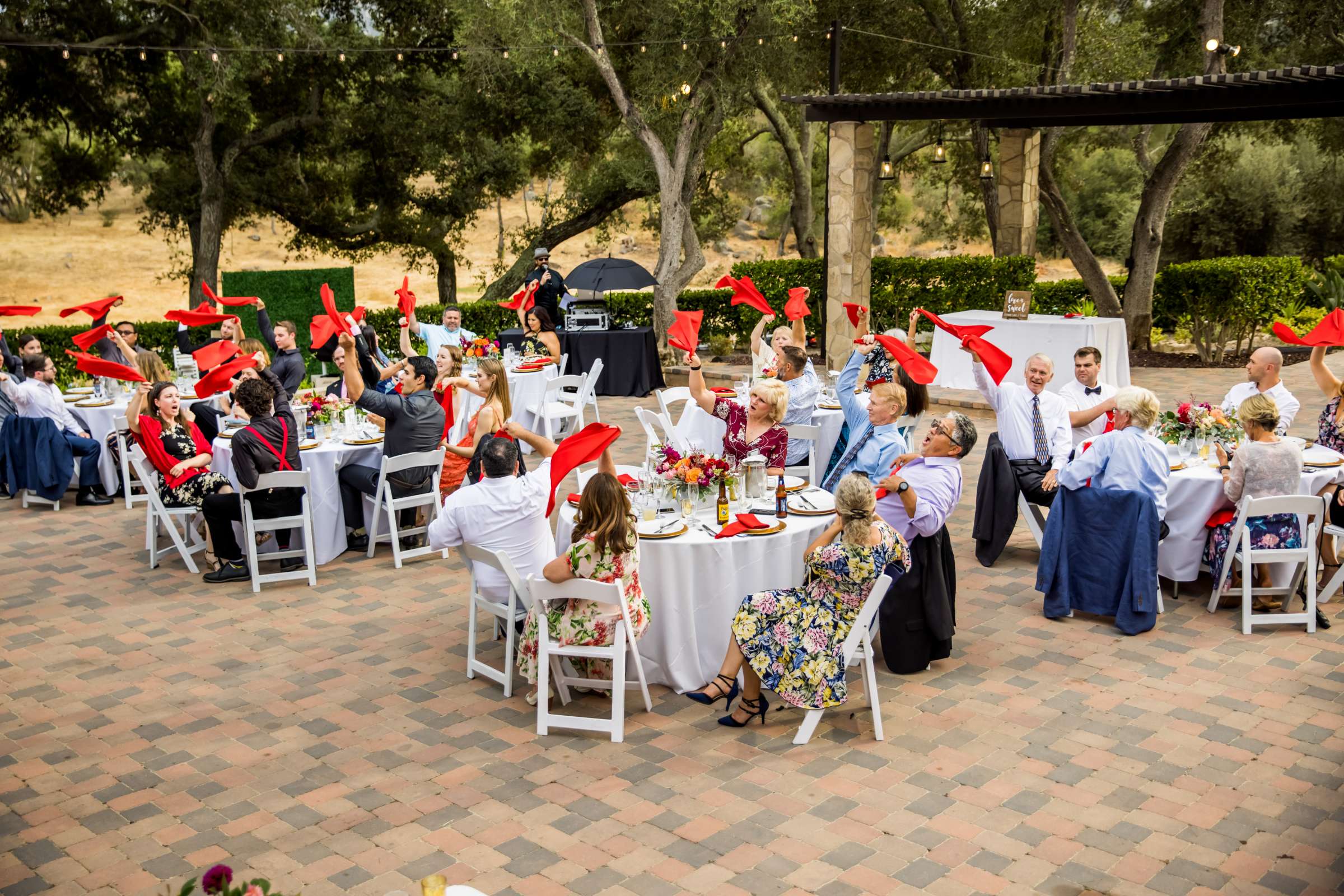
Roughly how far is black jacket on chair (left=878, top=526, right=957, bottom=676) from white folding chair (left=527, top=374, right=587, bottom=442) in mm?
5208

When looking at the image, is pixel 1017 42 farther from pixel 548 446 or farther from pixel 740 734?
pixel 740 734

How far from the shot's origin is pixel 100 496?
31.0ft

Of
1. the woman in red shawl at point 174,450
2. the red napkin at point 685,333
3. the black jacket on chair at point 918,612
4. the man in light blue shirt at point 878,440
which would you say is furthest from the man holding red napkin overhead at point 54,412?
the black jacket on chair at point 918,612

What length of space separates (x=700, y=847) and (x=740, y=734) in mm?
941

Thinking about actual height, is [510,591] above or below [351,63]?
below

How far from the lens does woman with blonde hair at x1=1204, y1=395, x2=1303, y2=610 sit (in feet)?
19.4

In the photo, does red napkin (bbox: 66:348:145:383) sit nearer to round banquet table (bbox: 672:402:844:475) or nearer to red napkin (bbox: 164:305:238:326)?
red napkin (bbox: 164:305:238:326)

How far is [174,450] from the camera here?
7383mm

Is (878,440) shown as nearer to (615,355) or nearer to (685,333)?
(685,333)

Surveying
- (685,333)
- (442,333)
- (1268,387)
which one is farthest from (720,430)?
(442,333)

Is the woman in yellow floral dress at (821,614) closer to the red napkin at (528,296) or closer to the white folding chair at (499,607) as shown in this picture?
the white folding chair at (499,607)

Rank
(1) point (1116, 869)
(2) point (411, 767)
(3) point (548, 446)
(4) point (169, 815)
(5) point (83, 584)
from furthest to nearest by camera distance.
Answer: (5) point (83, 584), (3) point (548, 446), (2) point (411, 767), (4) point (169, 815), (1) point (1116, 869)

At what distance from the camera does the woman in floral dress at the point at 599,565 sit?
479 cm

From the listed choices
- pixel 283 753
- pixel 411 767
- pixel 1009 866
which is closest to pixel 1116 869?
pixel 1009 866
